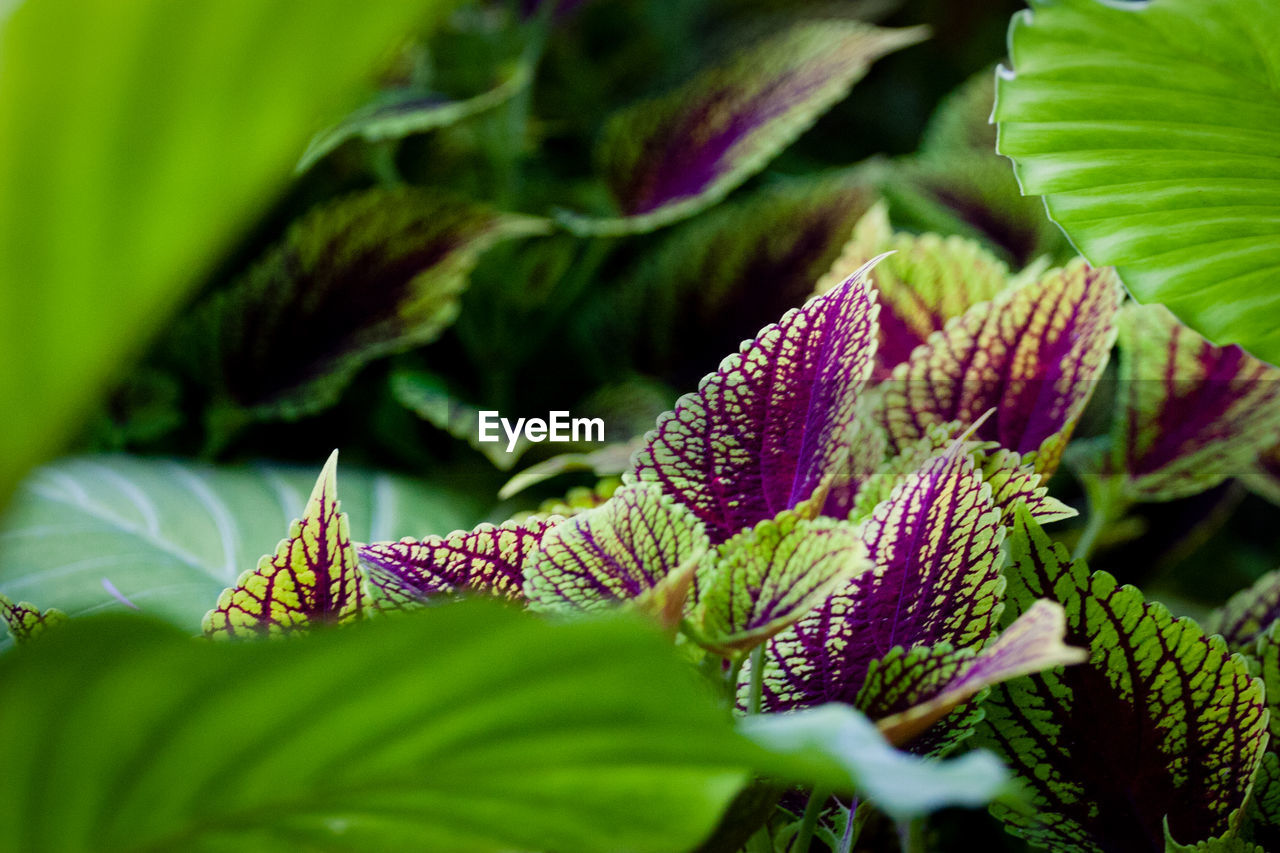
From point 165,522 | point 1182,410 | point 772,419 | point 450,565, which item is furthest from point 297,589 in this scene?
point 1182,410

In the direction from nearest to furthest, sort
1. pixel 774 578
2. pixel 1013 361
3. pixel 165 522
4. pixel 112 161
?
pixel 112 161 < pixel 774 578 < pixel 1013 361 < pixel 165 522

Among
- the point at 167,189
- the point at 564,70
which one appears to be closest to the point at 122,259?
the point at 167,189

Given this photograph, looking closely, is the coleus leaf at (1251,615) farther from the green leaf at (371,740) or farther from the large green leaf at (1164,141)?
the green leaf at (371,740)

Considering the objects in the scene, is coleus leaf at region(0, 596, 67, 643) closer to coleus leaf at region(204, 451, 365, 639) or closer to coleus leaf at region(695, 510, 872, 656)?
coleus leaf at region(204, 451, 365, 639)

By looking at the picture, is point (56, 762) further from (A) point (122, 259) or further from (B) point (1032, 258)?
(B) point (1032, 258)

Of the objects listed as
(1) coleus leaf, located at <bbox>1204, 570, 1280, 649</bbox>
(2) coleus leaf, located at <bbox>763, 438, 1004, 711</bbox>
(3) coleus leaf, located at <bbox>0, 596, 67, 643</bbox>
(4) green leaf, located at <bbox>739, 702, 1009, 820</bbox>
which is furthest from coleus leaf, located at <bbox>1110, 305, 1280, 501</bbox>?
(3) coleus leaf, located at <bbox>0, 596, 67, 643</bbox>

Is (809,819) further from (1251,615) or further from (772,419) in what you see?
(1251,615)
